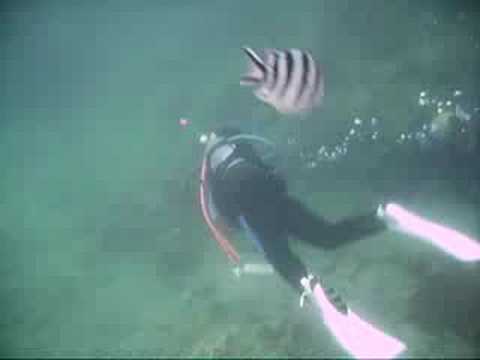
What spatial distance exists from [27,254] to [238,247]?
5829 millimetres

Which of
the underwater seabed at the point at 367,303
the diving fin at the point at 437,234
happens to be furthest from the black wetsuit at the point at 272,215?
the underwater seabed at the point at 367,303

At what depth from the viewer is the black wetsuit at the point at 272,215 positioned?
4570 millimetres

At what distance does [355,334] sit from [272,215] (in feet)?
4.81

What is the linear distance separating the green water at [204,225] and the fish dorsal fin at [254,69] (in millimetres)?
2915

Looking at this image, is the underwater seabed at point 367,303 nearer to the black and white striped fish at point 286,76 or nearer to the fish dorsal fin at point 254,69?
the black and white striped fish at point 286,76

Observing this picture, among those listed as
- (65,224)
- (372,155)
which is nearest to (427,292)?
(372,155)

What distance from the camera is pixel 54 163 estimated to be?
22.2 meters

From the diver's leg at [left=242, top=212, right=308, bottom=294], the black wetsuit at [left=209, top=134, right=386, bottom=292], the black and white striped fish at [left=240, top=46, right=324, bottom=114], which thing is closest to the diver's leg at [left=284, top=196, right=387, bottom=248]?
the black wetsuit at [left=209, top=134, right=386, bottom=292]

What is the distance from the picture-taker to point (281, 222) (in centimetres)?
498

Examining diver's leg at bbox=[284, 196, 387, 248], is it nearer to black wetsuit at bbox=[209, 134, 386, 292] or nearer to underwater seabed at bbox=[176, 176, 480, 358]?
black wetsuit at bbox=[209, 134, 386, 292]

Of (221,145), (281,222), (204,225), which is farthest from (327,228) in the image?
(204,225)

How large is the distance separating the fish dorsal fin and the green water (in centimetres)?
292

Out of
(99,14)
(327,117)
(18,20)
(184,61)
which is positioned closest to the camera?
(327,117)

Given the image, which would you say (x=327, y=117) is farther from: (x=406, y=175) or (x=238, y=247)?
(x=238, y=247)
